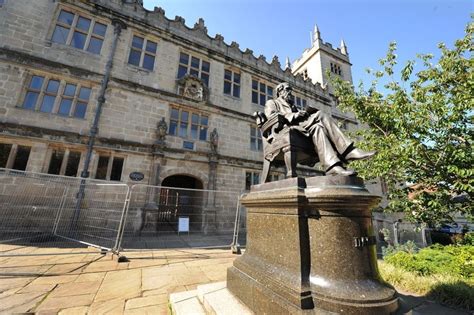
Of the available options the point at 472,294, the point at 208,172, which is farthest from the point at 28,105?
the point at 472,294

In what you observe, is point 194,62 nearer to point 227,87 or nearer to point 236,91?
point 227,87

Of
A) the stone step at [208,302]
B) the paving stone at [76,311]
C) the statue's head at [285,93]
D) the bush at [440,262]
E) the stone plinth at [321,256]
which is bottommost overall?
the paving stone at [76,311]

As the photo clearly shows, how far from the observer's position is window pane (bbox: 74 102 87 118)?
8.41 m

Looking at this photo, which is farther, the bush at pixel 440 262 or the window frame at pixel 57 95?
the window frame at pixel 57 95

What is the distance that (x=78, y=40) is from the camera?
9141 millimetres

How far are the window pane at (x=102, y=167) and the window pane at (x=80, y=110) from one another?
195 cm

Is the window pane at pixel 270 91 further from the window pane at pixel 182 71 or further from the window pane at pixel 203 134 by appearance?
the window pane at pixel 203 134

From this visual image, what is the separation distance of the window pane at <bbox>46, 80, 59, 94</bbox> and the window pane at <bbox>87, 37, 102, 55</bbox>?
2120 millimetres

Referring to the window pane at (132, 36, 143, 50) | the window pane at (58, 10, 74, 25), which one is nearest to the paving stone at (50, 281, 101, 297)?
the window pane at (132, 36, 143, 50)

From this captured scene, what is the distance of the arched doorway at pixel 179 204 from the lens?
26.6 ft

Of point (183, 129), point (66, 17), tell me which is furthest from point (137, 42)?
point (183, 129)

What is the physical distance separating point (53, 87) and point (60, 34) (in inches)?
102

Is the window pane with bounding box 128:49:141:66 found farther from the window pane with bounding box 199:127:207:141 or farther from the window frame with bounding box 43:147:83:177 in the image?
the window frame with bounding box 43:147:83:177

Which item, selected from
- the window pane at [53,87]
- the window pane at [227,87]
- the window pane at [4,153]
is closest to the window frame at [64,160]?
the window pane at [4,153]
